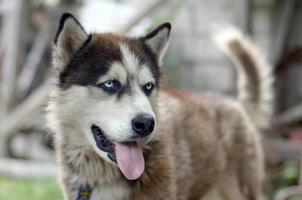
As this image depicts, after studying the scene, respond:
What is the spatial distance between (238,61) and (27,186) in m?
3.01

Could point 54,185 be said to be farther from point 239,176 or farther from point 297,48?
point 297,48

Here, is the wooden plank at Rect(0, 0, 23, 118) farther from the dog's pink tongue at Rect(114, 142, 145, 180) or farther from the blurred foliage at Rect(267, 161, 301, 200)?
the dog's pink tongue at Rect(114, 142, 145, 180)

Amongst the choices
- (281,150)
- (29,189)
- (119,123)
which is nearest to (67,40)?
(119,123)

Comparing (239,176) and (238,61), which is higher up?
(238,61)

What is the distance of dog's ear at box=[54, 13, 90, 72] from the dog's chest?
0.72 metres

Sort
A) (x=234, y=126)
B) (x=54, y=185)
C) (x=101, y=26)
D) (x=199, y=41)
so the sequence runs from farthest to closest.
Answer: (x=101, y=26) → (x=199, y=41) → (x=54, y=185) → (x=234, y=126)

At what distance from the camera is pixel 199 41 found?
9234 mm

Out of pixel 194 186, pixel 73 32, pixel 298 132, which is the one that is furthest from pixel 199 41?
pixel 73 32

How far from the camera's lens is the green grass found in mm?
7141

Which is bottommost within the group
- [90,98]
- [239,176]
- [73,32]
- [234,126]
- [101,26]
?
[239,176]

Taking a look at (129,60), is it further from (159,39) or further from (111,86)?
(159,39)

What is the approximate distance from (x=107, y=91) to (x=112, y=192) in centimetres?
60

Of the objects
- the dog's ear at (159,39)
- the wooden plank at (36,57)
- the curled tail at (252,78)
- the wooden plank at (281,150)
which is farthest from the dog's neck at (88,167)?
the wooden plank at (36,57)

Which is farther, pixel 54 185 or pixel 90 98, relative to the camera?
pixel 54 185
